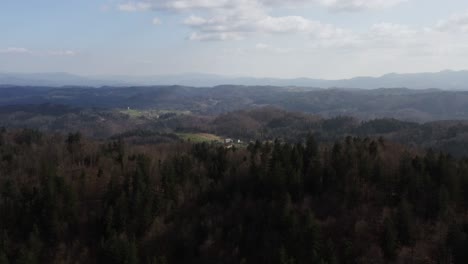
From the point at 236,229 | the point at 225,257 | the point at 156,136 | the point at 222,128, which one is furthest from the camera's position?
the point at 222,128

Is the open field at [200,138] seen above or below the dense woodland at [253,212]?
below

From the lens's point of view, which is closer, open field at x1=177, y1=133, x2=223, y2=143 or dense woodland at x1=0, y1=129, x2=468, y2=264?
dense woodland at x1=0, y1=129, x2=468, y2=264

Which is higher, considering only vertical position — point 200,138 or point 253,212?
point 253,212

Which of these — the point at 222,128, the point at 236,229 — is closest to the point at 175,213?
the point at 236,229

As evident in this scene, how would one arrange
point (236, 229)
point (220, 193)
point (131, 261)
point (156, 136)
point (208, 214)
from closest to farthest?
1. point (131, 261)
2. point (236, 229)
3. point (208, 214)
4. point (220, 193)
5. point (156, 136)

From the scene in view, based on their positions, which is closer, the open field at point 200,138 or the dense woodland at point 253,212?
the dense woodland at point 253,212

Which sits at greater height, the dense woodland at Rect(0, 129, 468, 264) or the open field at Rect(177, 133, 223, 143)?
the dense woodland at Rect(0, 129, 468, 264)

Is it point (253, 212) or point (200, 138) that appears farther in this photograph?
point (200, 138)

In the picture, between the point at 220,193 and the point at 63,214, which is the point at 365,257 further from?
the point at 63,214
